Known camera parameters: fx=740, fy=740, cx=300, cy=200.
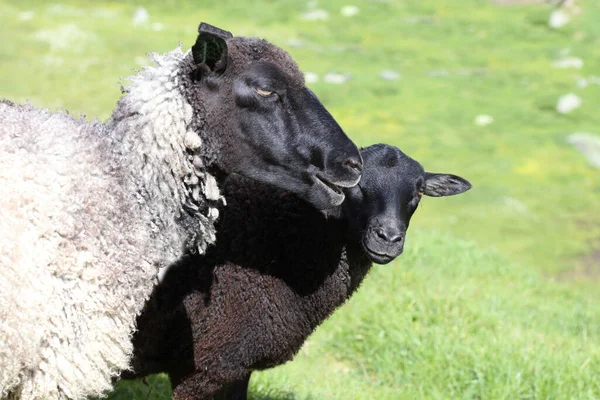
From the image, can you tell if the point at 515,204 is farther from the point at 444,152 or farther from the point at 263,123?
the point at 263,123

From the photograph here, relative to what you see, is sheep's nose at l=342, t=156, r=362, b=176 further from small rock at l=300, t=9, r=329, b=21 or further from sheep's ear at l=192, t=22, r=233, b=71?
small rock at l=300, t=9, r=329, b=21

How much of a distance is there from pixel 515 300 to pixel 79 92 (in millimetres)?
10187

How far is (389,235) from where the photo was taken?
4461 mm

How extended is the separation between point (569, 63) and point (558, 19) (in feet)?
8.24

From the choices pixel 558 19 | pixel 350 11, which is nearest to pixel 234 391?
pixel 558 19

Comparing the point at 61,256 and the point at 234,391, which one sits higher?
the point at 61,256

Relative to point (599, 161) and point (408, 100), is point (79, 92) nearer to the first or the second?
point (408, 100)

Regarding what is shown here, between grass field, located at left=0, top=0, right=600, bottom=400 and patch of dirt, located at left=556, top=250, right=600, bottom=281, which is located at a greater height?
grass field, located at left=0, top=0, right=600, bottom=400

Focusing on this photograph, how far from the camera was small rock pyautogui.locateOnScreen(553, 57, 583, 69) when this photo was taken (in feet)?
60.2

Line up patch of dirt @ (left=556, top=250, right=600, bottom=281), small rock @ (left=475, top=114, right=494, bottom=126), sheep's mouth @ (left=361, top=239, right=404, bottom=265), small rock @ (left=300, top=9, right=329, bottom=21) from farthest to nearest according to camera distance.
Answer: small rock @ (left=300, top=9, right=329, bottom=21) → small rock @ (left=475, top=114, right=494, bottom=126) → patch of dirt @ (left=556, top=250, right=600, bottom=281) → sheep's mouth @ (left=361, top=239, right=404, bottom=265)

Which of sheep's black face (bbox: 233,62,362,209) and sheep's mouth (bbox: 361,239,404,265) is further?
sheep's mouth (bbox: 361,239,404,265)

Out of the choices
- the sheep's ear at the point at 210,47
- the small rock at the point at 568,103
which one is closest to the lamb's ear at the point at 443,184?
the sheep's ear at the point at 210,47

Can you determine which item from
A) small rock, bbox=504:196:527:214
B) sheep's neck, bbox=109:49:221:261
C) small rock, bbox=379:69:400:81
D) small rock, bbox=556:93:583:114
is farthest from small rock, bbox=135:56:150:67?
sheep's neck, bbox=109:49:221:261

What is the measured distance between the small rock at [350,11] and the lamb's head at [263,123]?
18836 mm
